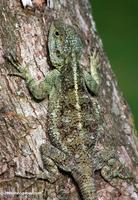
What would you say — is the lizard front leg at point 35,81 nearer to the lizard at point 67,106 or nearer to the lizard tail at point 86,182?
the lizard at point 67,106

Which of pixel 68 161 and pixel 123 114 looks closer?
pixel 68 161

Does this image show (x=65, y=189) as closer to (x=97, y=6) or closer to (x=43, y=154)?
(x=43, y=154)

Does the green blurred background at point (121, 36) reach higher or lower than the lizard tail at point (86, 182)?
higher

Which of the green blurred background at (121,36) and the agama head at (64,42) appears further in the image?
the green blurred background at (121,36)

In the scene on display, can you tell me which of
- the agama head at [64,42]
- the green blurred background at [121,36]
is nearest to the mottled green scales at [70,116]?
the agama head at [64,42]

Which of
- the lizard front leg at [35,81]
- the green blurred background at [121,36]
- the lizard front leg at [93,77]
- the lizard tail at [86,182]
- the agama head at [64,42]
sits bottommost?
the lizard tail at [86,182]

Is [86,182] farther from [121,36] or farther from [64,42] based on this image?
[121,36]

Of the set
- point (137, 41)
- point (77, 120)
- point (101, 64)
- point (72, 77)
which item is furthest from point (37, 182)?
point (137, 41)

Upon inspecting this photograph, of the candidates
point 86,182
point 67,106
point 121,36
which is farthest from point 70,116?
point 121,36
